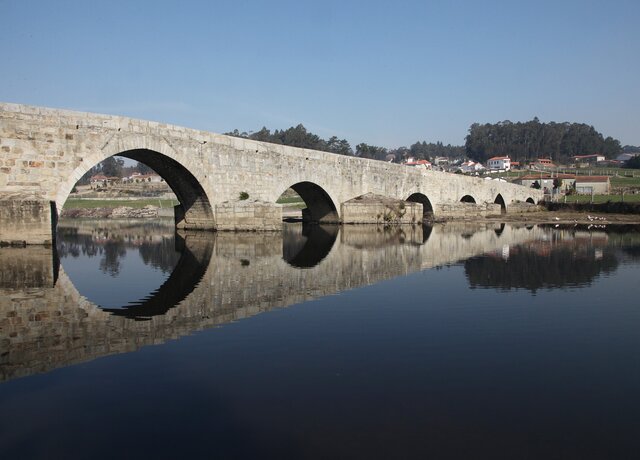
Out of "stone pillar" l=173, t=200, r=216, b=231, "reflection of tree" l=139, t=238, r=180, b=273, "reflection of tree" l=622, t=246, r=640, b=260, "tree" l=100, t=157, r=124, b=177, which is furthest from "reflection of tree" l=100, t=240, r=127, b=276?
"tree" l=100, t=157, r=124, b=177

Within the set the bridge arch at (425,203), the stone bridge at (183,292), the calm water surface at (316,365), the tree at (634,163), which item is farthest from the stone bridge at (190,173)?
the tree at (634,163)

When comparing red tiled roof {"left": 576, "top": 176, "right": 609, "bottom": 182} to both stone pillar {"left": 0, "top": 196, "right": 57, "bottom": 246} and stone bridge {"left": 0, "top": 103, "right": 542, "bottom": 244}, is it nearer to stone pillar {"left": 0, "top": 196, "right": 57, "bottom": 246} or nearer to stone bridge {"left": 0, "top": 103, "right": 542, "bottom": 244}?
stone bridge {"left": 0, "top": 103, "right": 542, "bottom": 244}

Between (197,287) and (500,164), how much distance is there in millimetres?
117551

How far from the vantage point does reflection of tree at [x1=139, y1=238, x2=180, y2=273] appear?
12.4 metres

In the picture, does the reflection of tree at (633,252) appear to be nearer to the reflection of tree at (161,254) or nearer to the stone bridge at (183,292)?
the stone bridge at (183,292)

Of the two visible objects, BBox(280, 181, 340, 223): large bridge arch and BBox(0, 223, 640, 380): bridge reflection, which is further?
BBox(280, 181, 340, 223): large bridge arch

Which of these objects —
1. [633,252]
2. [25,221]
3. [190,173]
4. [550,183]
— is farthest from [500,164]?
[25,221]

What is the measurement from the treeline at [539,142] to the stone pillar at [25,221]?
428ft

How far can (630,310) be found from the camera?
784 centimetres

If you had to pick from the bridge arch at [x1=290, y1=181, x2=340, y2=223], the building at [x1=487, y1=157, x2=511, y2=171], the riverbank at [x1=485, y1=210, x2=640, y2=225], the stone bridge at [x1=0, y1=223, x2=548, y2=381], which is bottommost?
the stone bridge at [x1=0, y1=223, x2=548, y2=381]

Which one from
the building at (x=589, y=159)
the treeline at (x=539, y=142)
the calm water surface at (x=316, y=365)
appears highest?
the treeline at (x=539, y=142)

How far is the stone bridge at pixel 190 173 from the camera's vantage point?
14.0 m

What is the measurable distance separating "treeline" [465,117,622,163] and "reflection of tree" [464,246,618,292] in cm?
12482

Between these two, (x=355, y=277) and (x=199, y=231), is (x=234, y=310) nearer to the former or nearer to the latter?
(x=355, y=277)
